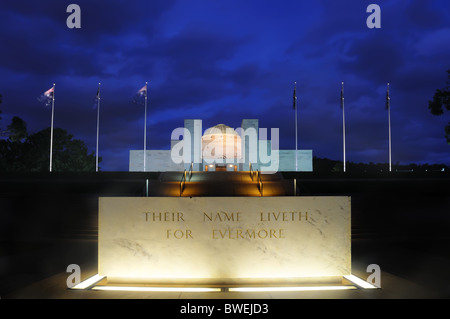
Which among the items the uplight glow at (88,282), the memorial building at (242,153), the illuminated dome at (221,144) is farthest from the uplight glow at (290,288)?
the memorial building at (242,153)

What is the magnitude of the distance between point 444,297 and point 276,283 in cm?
251

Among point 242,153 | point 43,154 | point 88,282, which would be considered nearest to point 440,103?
point 242,153

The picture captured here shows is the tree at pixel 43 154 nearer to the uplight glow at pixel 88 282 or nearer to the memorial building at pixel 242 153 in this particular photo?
the memorial building at pixel 242 153

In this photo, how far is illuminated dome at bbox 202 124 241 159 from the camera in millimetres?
26781

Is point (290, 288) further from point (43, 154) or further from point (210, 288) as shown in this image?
point (43, 154)

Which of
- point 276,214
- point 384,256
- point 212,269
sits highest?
point 276,214

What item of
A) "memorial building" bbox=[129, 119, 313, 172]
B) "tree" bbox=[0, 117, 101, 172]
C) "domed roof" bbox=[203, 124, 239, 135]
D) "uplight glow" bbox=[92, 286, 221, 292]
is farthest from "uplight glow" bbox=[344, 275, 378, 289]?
"tree" bbox=[0, 117, 101, 172]

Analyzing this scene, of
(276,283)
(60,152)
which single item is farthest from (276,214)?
(60,152)

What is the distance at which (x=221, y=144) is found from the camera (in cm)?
2681

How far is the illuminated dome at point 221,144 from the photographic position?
26781 millimetres

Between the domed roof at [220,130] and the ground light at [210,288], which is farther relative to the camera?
the domed roof at [220,130]

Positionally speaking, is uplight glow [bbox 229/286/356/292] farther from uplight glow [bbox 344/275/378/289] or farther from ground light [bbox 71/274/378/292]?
uplight glow [bbox 344/275/378/289]
